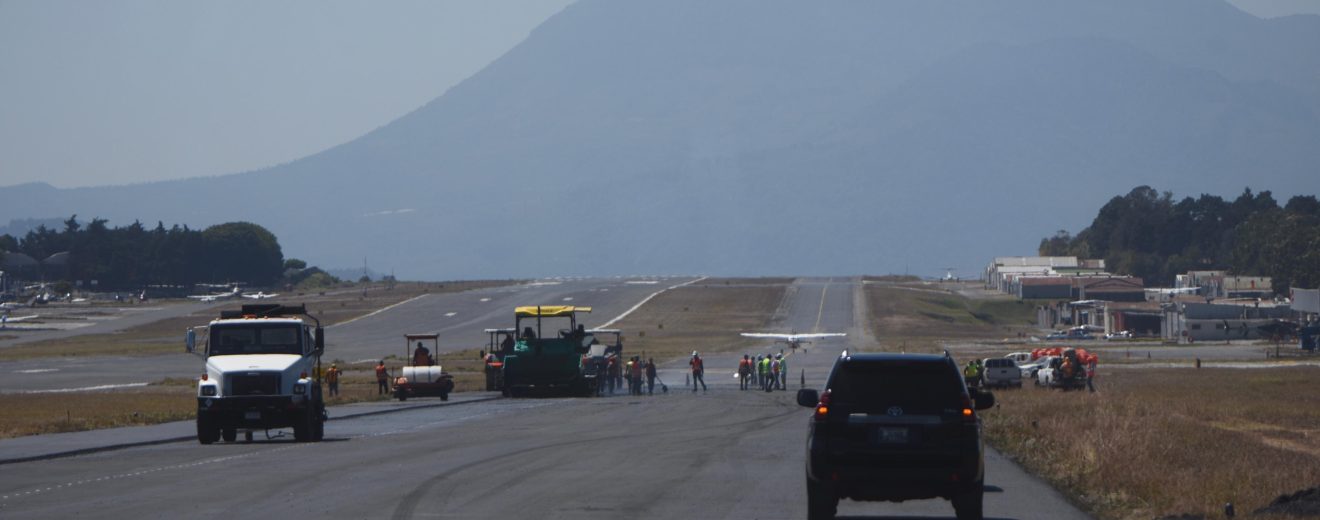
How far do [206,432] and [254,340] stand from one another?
6.34 feet

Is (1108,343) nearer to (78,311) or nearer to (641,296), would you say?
(641,296)

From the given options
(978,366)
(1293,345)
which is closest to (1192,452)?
(978,366)

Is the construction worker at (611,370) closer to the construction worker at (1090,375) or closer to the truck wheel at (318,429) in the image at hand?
the construction worker at (1090,375)

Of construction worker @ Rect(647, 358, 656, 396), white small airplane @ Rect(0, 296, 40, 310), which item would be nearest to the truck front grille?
construction worker @ Rect(647, 358, 656, 396)

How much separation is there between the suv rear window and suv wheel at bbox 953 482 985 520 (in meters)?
0.89

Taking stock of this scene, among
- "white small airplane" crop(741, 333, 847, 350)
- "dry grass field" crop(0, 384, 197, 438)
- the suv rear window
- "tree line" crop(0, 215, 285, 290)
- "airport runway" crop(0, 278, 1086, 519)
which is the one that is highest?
"tree line" crop(0, 215, 285, 290)

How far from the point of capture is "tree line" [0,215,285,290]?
180m

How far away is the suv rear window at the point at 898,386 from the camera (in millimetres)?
15430

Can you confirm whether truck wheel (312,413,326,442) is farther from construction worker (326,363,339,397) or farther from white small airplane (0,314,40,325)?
white small airplane (0,314,40,325)

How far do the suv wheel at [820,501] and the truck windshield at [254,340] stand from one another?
50.3 feet

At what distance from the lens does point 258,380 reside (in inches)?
1074

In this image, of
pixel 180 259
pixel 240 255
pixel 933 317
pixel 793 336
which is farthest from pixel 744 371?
pixel 180 259

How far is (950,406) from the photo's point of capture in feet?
50.5

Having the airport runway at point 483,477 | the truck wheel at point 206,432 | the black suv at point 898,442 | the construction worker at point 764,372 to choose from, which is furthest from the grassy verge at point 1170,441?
the truck wheel at point 206,432
